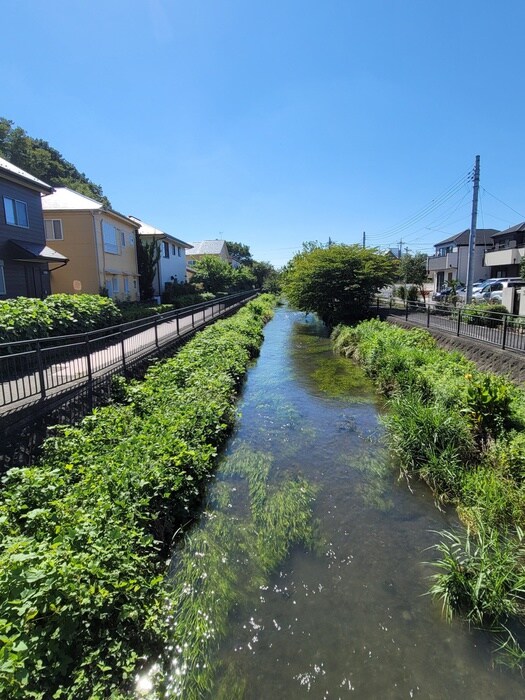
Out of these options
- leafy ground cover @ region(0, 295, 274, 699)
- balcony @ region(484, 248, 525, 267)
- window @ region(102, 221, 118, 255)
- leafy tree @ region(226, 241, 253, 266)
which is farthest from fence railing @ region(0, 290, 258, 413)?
leafy tree @ region(226, 241, 253, 266)

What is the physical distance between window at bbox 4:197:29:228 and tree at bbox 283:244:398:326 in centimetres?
1446

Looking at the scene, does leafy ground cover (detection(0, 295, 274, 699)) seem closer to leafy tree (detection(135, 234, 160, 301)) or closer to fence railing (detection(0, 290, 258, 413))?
fence railing (detection(0, 290, 258, 413))

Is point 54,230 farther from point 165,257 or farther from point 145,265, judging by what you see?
point 165,257

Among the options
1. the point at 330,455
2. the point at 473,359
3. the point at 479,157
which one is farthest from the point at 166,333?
the point at 479,157

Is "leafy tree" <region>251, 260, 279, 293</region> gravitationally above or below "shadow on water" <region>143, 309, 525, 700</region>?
above

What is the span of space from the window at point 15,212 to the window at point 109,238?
5.32m

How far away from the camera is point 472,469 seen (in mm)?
5602

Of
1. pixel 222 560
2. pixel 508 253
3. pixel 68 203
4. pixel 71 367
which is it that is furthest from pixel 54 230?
pixel 508 253

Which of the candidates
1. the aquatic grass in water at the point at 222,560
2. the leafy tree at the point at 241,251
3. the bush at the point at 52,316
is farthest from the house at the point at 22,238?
the leafy tree at the point at 241,251

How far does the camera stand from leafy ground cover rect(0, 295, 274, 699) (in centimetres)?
239

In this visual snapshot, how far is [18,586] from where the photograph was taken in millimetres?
2549

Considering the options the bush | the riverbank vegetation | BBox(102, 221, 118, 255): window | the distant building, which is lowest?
the riverbank vegetation

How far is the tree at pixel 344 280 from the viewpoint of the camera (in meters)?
22.0

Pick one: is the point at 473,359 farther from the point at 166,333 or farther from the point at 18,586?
the point at 18,586
